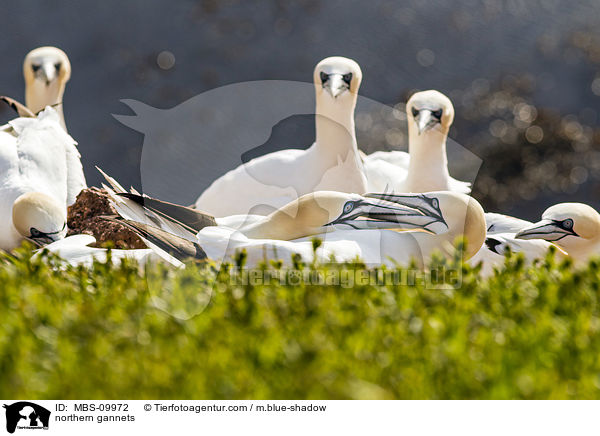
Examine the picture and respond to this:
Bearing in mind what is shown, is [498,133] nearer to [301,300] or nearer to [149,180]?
[149,180]

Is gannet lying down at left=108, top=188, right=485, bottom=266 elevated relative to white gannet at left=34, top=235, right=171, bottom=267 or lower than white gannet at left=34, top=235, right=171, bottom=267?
elevated

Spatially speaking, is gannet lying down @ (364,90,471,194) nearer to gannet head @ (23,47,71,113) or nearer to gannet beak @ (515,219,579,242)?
gannet beak @ (515,219,579,242)

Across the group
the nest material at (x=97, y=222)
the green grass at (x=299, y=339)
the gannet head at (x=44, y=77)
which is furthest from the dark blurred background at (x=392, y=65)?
the green grass at (x=299, y=339)

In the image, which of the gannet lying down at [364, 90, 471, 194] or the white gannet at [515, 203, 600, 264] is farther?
the gannet lying down at [364, 90, 471, 194]

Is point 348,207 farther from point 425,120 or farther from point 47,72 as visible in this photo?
point 47,72

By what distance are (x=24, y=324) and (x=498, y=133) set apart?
911cm

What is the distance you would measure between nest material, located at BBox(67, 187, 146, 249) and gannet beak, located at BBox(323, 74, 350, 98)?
1716 millimetres

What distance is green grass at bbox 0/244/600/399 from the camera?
202 centimetres

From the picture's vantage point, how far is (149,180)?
447 centimetres

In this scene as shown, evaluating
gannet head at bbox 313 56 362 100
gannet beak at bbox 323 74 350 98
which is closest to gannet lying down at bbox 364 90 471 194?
gannet head at bbox 313 56 362 100

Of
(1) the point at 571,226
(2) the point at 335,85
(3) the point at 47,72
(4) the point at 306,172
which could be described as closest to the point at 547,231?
(1) the point at 571,226
